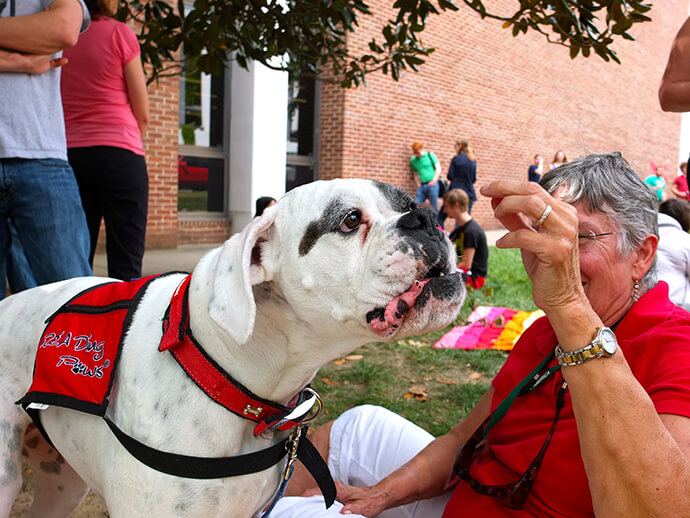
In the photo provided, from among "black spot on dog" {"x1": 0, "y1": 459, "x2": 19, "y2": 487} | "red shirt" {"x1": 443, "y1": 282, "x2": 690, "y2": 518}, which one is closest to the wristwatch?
"red shirt" {"x1": 443, "y1": 282, "x2": 690, "y2": 518}

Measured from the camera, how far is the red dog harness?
1604mm

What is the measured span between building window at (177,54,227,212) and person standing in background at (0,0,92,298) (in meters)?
7.60

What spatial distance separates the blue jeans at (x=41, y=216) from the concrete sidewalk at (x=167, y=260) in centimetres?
433

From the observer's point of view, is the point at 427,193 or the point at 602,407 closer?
the point at 602,407

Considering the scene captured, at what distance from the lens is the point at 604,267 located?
185 cm

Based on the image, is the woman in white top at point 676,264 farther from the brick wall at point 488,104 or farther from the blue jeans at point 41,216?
the brick wall at point 488,104

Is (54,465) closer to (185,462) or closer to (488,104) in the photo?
(185,462)

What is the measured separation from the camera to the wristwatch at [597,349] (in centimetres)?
143

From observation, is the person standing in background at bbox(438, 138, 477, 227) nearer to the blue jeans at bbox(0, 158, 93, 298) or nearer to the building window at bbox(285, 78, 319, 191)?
the building window at bbox(285, 78, 319, 191)

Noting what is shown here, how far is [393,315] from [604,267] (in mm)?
737

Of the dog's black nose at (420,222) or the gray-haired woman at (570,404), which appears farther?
the dog's black nose at (420,222)

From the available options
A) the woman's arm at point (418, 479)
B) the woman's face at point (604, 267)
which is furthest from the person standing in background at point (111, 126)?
the woman's face at point (604, 267)

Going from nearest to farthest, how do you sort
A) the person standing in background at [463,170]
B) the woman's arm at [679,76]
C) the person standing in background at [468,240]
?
the woman's arm at [679,76] < the person standing in background at [468,240] < the person standing in background at [463,170]

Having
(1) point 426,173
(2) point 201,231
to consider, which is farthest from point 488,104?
(2) point 201,231
